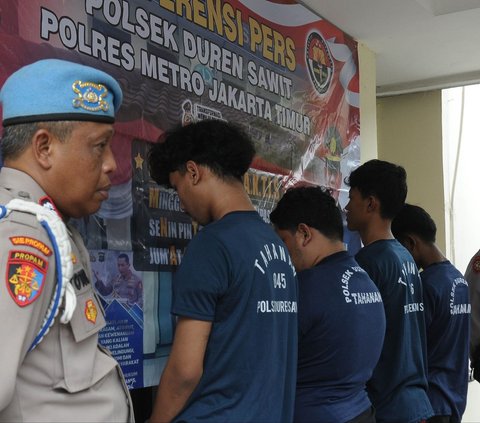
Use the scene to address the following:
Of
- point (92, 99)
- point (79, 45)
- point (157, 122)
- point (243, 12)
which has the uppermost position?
point (243, 12)

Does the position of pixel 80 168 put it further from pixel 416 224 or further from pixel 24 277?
pixel 416 224

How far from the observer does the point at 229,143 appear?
2.01 metres

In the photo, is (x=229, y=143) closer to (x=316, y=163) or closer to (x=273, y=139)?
(x=273, y=139)

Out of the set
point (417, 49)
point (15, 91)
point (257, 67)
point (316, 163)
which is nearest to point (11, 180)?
point (15, 91)

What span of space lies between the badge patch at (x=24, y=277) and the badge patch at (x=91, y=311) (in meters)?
0.17

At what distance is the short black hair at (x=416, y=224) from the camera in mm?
3406

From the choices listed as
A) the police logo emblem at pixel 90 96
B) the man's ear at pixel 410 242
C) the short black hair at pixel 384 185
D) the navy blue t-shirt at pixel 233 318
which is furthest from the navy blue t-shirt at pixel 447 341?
the police logo emblem at pixel 90 96

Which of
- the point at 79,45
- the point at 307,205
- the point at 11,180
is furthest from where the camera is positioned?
the point at 307,205

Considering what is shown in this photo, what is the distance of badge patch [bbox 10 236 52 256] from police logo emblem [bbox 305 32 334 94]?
2437 mm

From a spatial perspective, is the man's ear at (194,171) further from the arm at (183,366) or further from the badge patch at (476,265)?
the badge patch at (476,265)

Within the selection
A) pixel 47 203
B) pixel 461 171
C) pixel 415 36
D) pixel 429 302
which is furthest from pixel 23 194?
pixel 461 171

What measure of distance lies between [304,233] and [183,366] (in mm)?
806

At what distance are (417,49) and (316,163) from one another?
1162mm

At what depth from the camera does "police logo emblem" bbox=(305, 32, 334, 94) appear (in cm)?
350
